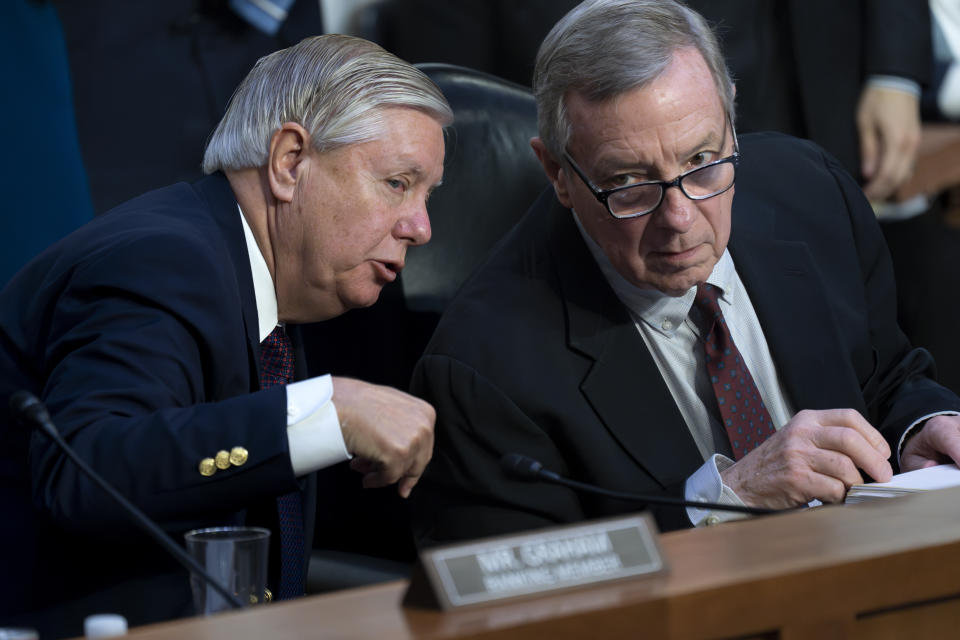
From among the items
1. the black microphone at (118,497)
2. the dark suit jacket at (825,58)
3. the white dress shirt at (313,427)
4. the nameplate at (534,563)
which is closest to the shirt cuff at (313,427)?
the white dress shirt at (313,427)

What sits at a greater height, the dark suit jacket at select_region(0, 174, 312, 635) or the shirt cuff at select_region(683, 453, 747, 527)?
the dark suit jacket at select_region(0, 174, 312, 635)

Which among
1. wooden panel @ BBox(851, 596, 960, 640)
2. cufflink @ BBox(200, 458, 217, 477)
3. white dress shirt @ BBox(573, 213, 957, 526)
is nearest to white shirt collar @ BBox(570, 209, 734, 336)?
white dress shirt @ BBox(573, 213, 957, 526)

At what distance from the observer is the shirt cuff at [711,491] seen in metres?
1.62

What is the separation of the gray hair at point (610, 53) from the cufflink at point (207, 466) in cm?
70

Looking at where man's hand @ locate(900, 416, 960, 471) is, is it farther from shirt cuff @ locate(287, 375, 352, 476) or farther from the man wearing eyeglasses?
shirt cuff @ locate(287, 375, 352, 476)

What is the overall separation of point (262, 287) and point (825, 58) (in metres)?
1.51

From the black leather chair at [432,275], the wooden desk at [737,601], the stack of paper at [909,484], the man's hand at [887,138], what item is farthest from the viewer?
the man's hand at [887,138]

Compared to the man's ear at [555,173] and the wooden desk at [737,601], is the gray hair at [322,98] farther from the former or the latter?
the wooden desk at [737,601]

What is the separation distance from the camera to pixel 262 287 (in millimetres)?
1719

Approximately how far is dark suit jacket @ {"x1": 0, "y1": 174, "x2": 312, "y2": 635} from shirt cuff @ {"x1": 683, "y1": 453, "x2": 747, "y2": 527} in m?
0.54

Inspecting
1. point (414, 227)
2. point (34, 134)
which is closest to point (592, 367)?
point (414, 227)

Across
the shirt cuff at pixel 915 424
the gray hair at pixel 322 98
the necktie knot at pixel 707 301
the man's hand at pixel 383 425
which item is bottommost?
the shirt cuff at pixel 915 424

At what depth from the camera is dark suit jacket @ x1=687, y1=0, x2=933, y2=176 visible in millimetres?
2678

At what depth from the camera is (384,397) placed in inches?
55.1
